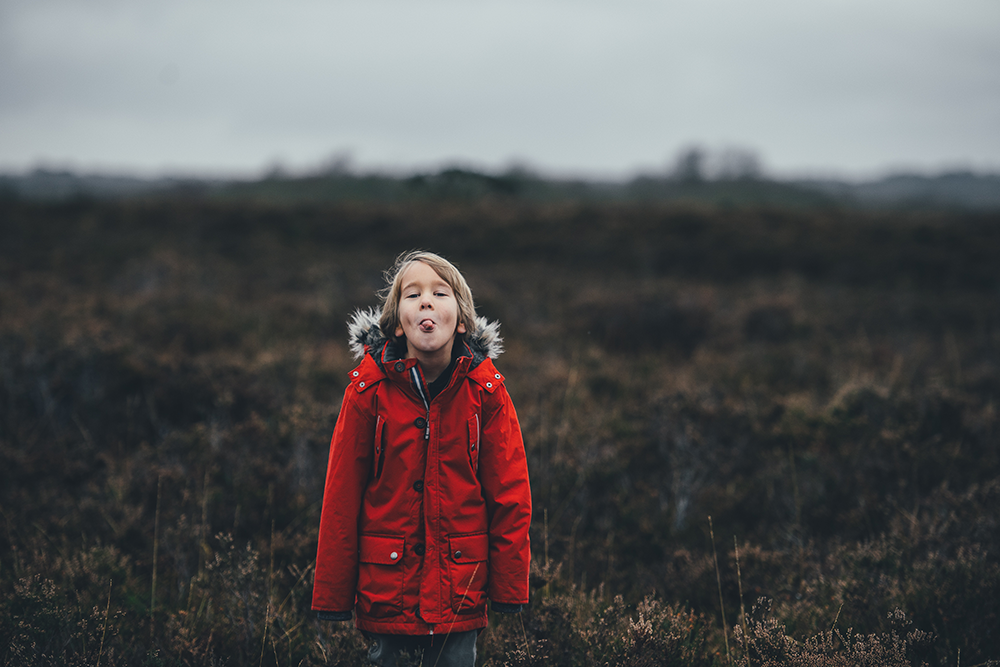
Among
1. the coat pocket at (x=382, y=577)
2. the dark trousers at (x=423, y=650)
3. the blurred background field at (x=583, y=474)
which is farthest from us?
the blurred background field at (x=583, y=474)

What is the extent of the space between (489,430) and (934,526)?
3.01 m

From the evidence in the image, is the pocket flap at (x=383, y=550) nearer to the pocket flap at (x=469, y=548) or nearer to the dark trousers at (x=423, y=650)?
the pocket flap at (x=469, y=548)

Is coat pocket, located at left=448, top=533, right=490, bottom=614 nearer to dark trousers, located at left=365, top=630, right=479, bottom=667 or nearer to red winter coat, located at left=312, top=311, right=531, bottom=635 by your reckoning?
red winter coat, located at left=312, top=311, right=531, bottom=635

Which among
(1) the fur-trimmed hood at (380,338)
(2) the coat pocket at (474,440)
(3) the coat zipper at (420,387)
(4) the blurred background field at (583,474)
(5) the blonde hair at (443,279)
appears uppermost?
(5) the blonde hair at (443,279)

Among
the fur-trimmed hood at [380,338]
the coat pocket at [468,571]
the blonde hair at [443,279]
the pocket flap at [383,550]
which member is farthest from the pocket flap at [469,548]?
the blonde hair at [443,279]

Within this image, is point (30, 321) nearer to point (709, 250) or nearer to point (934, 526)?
point (934, 526)

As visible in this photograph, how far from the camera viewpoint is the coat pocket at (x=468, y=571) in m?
1.77

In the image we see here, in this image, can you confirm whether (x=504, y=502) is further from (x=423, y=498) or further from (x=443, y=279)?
(x=443, y=279)

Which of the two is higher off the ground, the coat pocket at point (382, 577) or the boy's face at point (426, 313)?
the boy's face at point (426, 313)

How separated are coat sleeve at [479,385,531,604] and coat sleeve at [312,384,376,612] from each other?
0.41m

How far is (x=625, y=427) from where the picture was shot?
4.71 meters

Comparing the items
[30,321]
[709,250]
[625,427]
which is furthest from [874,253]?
[30,321]

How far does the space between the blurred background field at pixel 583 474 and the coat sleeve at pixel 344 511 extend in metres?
0.68

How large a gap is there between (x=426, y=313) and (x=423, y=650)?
1.22 m
